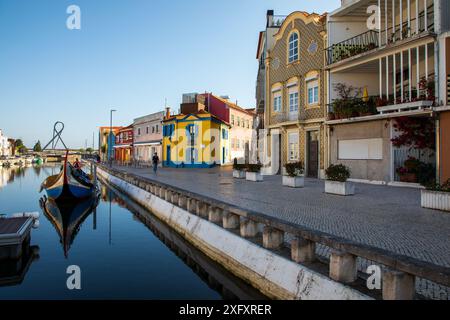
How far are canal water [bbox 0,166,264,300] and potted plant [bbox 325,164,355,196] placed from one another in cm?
647

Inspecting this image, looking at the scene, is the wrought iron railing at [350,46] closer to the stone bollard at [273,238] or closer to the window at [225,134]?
the stone bollard at [273,238]

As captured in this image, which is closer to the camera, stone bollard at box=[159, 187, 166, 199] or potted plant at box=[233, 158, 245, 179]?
stone bollard at box=[159, 187, 166, 199]

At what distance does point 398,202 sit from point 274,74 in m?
17.0

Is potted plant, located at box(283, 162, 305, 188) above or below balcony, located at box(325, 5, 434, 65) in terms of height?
below

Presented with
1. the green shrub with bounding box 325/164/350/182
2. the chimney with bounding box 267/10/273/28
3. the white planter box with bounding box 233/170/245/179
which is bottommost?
the white planter box with bounding box 233/170/245/179

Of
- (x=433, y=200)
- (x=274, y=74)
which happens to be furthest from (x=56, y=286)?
(x=274, y=74)

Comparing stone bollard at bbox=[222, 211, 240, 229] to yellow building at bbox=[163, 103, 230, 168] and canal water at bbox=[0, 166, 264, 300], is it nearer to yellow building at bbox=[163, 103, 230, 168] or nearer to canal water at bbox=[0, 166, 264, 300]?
canal water at bbox=[0, 166, 264, 300]

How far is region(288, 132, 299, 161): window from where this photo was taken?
23.2 m

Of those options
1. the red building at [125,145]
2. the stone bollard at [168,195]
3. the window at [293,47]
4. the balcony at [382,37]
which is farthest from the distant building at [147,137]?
the stone bollard at [168,195]

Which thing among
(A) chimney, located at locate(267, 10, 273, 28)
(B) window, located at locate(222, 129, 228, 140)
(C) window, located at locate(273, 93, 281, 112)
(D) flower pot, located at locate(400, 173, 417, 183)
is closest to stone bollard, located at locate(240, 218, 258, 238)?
(D) flower pot, located at locate(400, 173, 417, 183)

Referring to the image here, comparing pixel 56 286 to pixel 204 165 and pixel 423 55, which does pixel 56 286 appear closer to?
pixel 423 55

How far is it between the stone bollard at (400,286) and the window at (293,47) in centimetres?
2149

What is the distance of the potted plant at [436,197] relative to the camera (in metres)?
9.37

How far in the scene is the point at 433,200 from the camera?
9656 mm
